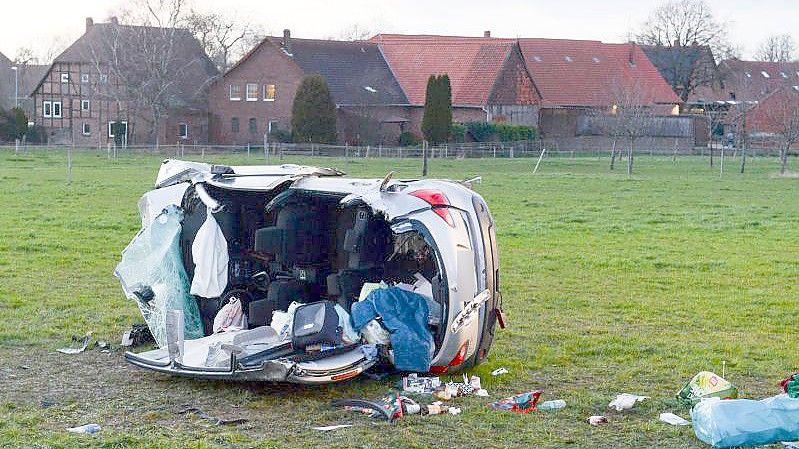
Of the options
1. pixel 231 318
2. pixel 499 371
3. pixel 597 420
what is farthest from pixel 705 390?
pixel 231 318

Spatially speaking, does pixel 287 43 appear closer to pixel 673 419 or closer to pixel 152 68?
pixel 152 68

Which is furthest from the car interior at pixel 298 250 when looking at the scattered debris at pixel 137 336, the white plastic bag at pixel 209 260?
the scattered debris at pixel 137 336

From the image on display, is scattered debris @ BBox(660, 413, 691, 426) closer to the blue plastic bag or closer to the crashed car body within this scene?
the blue plastic bag

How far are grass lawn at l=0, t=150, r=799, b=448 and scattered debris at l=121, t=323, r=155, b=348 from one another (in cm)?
23

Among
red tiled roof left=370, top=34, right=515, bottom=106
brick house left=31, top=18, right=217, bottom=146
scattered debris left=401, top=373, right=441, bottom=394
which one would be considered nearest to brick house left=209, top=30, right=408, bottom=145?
red tiled roof left=370, top=34, right=515, bottom=106

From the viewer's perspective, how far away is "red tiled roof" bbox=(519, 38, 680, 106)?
7262 cm

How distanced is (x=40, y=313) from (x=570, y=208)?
16033 millimetres

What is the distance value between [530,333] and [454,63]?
5993 centimetres

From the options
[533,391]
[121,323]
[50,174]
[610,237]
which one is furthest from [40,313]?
[50,174]

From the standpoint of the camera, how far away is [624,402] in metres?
8.19

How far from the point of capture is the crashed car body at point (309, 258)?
870 centimetres

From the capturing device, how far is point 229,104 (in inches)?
2734

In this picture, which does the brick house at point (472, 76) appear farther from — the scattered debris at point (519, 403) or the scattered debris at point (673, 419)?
the scattered debris at point (673, 419)

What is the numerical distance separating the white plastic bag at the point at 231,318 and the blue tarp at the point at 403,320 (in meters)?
1.33
